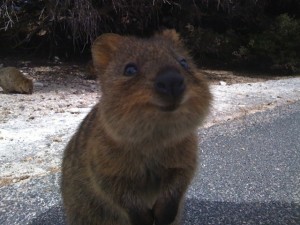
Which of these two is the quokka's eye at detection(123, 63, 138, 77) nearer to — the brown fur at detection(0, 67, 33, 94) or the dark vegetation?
the brown fur at detection(0, 67, 33, 94)

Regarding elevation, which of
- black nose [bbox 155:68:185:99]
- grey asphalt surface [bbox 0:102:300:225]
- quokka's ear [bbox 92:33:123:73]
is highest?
black nose [bbox 155:68:185:99]

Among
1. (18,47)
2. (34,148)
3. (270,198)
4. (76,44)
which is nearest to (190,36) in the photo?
(76,44)

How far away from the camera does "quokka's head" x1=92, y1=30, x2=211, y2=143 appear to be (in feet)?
6.93

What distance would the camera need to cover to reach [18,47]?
13305 mm

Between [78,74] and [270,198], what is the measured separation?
8196 mm

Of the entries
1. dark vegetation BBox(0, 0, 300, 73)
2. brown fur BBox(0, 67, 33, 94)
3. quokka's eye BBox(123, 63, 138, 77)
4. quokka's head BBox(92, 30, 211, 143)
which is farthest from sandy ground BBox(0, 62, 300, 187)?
dark vegetation BBox(0, 0, 300, 73)

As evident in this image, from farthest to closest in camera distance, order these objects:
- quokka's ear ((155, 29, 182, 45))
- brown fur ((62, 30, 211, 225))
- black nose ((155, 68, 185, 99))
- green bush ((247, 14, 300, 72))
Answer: green bush ((247, 14, 300, 72))
quokka's ear ((155, 29, 182, 45))
brown fur ((62, 30, 211, 225))
black nose ((155, 68, 185, 99))

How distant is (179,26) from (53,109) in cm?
709

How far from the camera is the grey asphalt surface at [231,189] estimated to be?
11.8 feet

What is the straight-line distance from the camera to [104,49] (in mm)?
2949

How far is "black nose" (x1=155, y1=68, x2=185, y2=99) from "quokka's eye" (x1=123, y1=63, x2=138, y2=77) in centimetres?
32

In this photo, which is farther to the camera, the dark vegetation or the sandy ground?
the dark vegetation

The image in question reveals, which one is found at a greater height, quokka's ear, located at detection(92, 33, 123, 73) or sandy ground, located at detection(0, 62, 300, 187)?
quokka's ear, located at detection(92, 33, 123, 73)

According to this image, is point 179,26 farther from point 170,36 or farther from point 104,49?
point 104,49
